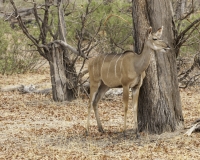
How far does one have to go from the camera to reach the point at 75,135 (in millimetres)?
8773

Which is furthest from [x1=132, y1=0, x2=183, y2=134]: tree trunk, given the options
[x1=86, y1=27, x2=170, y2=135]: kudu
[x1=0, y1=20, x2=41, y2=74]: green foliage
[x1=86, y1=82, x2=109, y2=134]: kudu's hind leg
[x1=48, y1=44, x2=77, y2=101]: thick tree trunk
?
[x1=0, y1=20, x2=41, y2=74]: green foliage

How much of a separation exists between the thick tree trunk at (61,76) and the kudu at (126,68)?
3875 mm

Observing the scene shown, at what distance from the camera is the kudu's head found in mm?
7613

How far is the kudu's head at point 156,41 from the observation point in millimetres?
7613

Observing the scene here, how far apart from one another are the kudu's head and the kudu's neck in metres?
0.10

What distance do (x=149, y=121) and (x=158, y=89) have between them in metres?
0.57

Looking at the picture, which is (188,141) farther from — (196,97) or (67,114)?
(196,97)

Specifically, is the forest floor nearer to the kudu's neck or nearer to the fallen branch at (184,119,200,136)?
the fallen branch at (184,119,200,136)

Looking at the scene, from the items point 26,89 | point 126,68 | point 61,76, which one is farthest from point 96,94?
point 26,89

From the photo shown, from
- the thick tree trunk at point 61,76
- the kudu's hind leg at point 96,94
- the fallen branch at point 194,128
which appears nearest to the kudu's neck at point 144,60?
the kudu's hind leg at point 96,94

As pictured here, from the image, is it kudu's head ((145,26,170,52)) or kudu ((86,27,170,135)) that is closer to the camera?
kudu's head ((145,26,170,52))

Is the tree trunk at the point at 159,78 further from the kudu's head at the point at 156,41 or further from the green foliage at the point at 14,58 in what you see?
the green foliage at the point at 14,58

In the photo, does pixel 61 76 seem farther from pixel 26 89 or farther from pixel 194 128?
pixel 194 128

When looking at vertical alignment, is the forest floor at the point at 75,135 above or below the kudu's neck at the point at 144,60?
below
